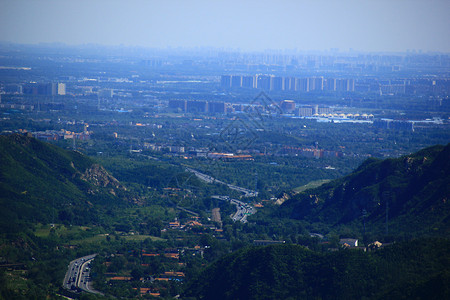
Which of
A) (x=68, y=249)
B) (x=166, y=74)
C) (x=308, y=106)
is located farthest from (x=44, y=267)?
(x=166, y=74)

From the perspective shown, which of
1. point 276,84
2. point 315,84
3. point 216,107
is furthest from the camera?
point 315,84

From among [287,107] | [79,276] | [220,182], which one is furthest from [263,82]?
[79,276]

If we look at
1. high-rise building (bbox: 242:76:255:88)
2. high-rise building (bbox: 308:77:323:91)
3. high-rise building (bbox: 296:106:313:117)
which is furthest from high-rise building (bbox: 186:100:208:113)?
high-rise building (bbox: 308:77:323:91)

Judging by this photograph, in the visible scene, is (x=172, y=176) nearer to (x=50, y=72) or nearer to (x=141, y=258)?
(x=141, y=258)

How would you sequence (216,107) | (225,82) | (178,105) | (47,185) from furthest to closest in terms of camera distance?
(225,82) → (178,105) → (216,107) → (47,185)

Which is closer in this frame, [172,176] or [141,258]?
[141,258]

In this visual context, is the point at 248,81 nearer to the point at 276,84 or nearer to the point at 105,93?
the point at 276,84
